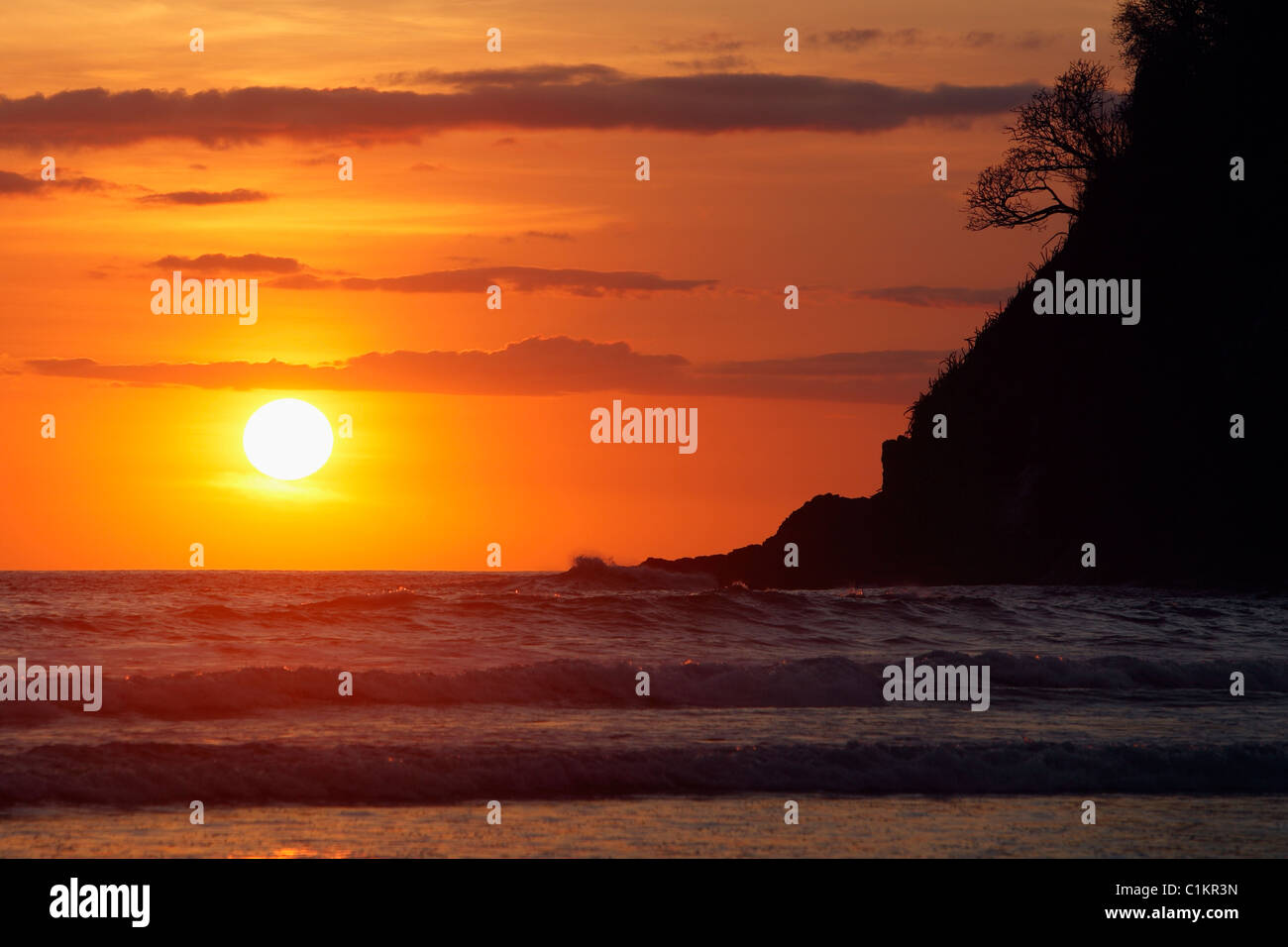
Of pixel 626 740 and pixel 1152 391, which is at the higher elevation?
pixel 1152 391

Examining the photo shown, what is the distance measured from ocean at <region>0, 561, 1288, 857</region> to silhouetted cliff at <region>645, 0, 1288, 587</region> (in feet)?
47.6

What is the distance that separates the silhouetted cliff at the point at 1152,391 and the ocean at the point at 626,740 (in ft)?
47.6

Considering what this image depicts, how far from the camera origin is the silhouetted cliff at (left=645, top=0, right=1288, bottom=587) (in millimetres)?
45625

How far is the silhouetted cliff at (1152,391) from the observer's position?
1796 inches

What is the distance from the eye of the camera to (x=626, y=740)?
17.8 meters

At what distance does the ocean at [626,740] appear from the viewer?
43.6 ft

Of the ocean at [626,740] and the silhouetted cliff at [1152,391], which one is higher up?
the silhouetted cliff at [1152,391]

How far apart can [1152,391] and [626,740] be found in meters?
36.0

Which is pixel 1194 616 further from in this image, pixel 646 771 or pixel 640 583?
pixel 640 583

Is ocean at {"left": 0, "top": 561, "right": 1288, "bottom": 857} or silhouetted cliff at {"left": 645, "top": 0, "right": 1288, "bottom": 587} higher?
silhouetted cliff at {"left": 645, "top": 0, "right": 1288, "bottom": 587}

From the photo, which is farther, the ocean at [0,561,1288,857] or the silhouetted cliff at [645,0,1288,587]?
the silhouetted cliff at [645,0,1288,587]

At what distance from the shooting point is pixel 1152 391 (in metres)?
48.1

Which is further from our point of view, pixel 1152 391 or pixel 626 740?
pixel 1152 391

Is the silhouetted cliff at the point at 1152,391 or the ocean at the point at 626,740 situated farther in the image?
the silhouetted cliff at the point at 1152,391
